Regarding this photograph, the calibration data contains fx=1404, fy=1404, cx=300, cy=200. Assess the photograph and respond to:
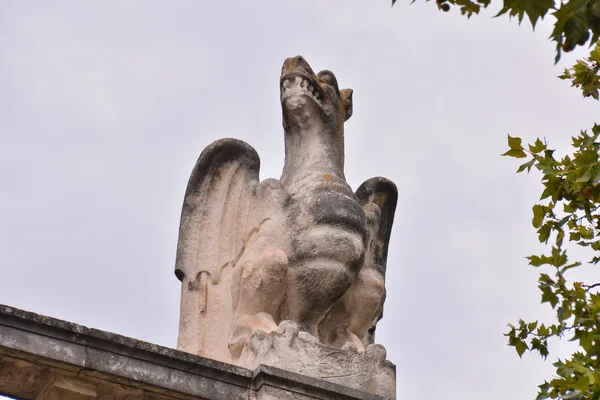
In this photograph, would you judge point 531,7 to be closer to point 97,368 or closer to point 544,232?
point 97,368

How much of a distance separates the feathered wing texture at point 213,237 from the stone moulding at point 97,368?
845 millimetres

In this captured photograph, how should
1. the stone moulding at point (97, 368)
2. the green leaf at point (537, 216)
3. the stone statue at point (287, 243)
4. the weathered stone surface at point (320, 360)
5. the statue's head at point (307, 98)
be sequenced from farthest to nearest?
the statue's head at point (307, 98)
the green leaf at point (537, 216)
the stone statue at point (287, 243)
the weathered stone surface at point (320, 360)
the stone moulding at point (97, 368)

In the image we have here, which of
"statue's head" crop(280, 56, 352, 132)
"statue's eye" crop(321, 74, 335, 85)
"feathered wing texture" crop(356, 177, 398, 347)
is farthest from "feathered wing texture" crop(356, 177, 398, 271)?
"statue's eye" crop(321, 74, 335, 85)

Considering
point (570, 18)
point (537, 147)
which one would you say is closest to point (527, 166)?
point (537, 147)

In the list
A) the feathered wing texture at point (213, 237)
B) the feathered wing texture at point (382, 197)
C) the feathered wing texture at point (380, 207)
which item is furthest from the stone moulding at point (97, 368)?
the feathered wing texture at point (382, 197)

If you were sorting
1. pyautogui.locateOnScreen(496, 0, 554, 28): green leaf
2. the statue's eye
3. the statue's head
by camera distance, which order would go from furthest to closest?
1. the statue's eye
2. the statue's head
3. pyautogui.locateOnScreen(496, 0, 554, 28): green leaf

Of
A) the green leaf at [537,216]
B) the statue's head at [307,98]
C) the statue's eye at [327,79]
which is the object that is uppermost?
the statue's eye at [327,79]

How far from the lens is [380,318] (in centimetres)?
962

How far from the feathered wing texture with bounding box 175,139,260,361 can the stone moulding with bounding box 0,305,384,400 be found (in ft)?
2.77

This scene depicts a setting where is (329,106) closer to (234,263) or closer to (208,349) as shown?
(234,263)

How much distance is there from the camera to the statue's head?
32.7ft

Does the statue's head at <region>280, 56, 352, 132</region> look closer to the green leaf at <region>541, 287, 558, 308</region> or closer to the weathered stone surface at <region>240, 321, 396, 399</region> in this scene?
the weathered stone surface at <region>240, 321, 396, 399</region>

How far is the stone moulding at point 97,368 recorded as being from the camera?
7805mm

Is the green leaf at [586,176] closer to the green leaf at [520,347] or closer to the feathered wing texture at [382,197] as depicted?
the green leaf at [520,347]
